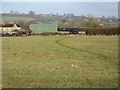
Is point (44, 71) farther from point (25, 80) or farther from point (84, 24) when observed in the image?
point (84, 24)

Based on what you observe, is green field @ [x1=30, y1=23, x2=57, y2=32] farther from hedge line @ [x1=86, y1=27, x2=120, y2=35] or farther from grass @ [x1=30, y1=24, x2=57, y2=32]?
hedge line @ [x1=86, y1=27, x2=120, y2=35]

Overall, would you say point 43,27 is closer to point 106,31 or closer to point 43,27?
point 43,27

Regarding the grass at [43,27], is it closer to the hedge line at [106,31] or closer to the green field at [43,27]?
the green field at [43,27]

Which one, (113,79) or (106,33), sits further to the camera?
(106,33)

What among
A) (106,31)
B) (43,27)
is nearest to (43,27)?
(43,27)

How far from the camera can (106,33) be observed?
75.4 m

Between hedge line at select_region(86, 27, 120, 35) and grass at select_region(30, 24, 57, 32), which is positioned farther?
grass at select_region(30, 24, 57, 32)

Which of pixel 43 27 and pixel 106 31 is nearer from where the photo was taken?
pixel 106 31

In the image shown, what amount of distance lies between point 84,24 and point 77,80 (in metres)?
87.6

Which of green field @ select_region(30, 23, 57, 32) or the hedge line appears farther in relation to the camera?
green field @ select_region(30, 23, 57, 32)

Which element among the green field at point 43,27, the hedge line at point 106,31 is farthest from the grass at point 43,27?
the hedge line at point 106,31

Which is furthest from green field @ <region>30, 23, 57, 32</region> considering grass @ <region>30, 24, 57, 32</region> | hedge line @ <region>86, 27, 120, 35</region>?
hedge line @ <region>86, 27, 120, 35</region>

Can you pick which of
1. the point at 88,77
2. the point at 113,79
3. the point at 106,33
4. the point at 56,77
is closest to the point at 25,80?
the point at 56,77

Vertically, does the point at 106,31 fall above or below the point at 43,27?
below
